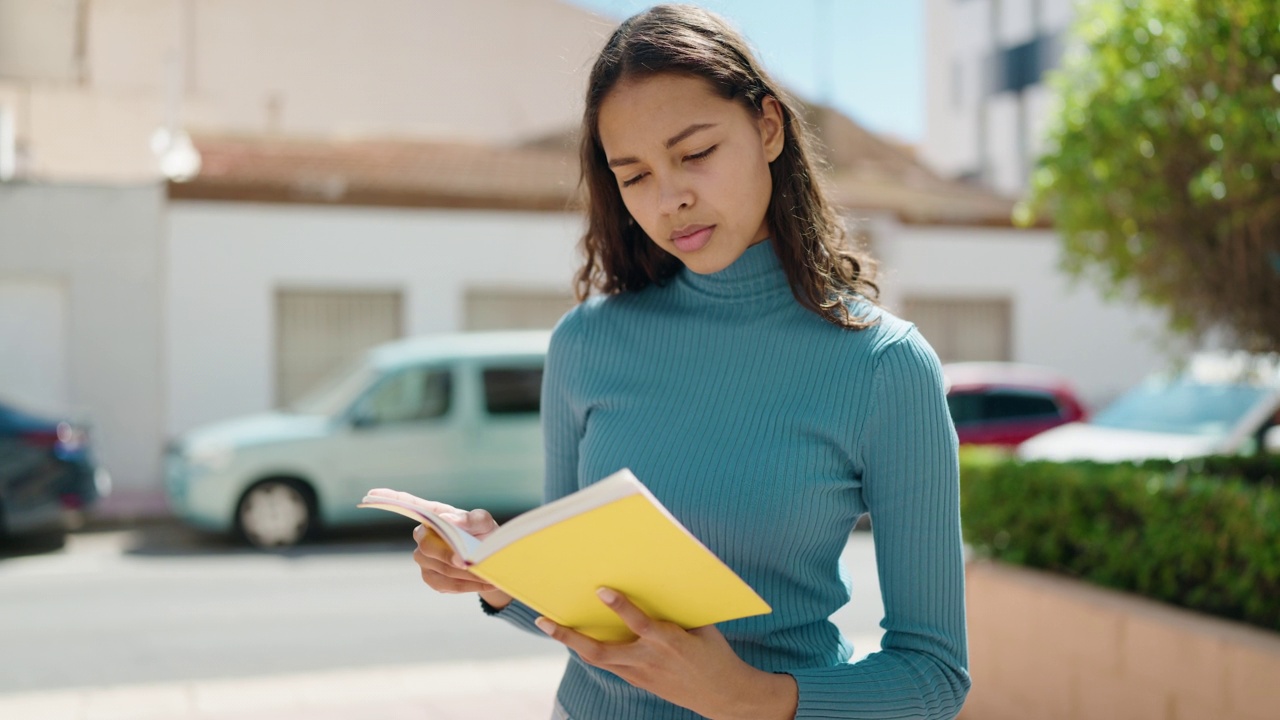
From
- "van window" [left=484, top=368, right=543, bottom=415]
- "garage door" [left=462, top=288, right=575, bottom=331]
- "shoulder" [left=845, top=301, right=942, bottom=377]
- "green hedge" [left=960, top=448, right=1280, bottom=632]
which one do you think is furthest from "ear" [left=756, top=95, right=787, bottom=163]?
"garage door" [left=462, top=288, right=575, bottom=331]

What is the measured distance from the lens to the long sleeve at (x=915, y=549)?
5.12 feet

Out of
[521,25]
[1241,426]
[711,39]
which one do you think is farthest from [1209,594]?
[521,25]

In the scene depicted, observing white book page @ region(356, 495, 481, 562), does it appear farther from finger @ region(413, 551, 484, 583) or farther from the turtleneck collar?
the turtleneck collar

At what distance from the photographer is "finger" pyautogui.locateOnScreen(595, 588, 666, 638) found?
4.31 feet

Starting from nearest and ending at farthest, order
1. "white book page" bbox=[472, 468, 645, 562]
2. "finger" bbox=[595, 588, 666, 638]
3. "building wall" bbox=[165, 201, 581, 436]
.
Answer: "white book page" bbox=[472, 468, 645, 562], "finger" bbox=[595, 588, 666, 638], "building wall" bbox=[165, 201, 581, 436]

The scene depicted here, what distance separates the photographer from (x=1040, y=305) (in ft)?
54.2

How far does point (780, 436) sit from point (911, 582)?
0.26m

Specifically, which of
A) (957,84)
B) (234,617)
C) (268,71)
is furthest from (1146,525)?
(957,84)

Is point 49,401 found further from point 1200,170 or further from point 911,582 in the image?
point 911,582

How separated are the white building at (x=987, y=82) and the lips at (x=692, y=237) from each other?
71.9 ft

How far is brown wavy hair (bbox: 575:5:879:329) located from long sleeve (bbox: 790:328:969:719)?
16 cm

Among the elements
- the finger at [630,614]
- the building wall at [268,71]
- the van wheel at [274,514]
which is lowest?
the van wheel at [274,514]

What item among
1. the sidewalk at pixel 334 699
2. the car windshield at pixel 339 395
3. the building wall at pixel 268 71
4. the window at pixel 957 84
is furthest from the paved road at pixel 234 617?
the window at pixel 957 84

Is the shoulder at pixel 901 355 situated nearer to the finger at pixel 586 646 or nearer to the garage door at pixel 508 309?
the finger at pixel 586 646
